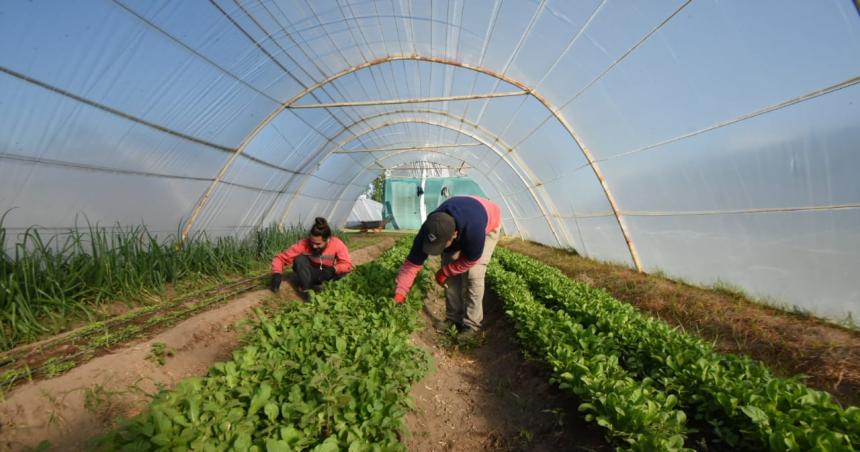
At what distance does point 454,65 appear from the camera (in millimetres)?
7695

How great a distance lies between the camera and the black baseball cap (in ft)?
11.6

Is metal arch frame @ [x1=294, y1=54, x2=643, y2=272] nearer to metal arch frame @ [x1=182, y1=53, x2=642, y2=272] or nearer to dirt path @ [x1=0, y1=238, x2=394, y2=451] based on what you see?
metal arch frame @ [x1=182, y1=53, x2=642, y2=272]

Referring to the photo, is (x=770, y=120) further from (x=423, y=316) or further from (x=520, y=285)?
(x=423, y=316)

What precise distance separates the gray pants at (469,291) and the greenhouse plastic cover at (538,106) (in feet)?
8.82

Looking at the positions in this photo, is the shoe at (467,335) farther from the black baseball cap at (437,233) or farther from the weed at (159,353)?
the weed at (159,353)

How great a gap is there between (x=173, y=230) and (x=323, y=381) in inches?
246

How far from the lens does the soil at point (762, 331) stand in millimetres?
2887

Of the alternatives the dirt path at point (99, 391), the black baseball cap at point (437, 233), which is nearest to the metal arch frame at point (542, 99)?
the black baseball cap at point (437, 233)

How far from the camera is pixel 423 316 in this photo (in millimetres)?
5203

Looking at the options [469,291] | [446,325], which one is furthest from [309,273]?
[469,291]

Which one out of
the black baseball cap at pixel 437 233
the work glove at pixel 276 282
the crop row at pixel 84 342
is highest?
the black baseball cap at pixel 437 233

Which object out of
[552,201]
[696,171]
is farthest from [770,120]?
[552,201]

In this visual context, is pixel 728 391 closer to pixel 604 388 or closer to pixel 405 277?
pixel 604 388

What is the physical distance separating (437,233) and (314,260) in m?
2.51
